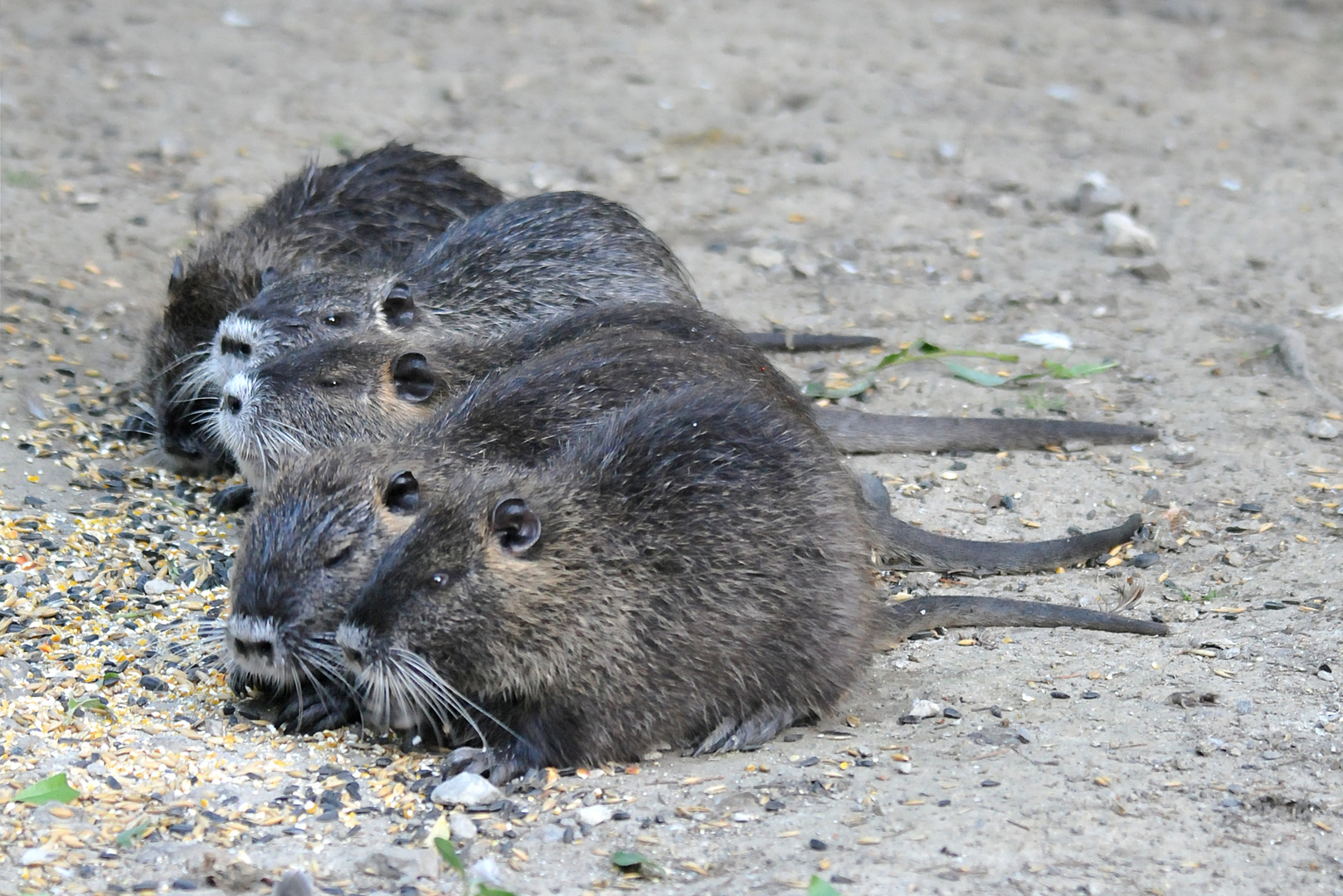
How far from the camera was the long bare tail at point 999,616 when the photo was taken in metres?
4.49

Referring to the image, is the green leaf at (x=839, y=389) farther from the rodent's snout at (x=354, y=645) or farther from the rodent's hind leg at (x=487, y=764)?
the rodent's snout at (x=354, y=645)

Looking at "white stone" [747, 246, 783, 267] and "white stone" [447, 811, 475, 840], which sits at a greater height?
"white stone" [747, 246, 783, 267]

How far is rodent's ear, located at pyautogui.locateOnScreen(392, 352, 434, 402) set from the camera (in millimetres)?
5023

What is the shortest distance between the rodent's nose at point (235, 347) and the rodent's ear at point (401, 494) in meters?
1.44

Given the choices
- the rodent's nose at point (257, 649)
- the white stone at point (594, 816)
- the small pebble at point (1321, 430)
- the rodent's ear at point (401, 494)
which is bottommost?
the white stone at point (594, 816)

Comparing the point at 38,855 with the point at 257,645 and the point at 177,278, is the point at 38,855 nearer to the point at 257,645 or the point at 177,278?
the point at 257,645

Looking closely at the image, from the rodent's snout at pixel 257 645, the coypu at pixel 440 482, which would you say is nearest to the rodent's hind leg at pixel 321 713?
the coypu at pixel 440 482

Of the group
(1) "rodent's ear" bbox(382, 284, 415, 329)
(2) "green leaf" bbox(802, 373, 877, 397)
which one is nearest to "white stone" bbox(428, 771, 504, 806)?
(1) "rodent's ear" bbox(382, 284, 415, 329)

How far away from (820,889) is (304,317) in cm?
298

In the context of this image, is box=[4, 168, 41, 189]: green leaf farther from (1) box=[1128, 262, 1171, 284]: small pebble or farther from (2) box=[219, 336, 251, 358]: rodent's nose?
(1) box=[1128, 262, 1171, 284]: small pebble

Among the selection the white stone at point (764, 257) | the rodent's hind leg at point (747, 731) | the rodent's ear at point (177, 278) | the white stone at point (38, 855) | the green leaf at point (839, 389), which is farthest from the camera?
the white stone at point (764, 257)

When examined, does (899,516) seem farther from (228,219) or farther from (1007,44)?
(1007,44)

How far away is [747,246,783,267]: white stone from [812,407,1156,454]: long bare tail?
1.77 metres

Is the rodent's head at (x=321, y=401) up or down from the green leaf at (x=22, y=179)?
down
